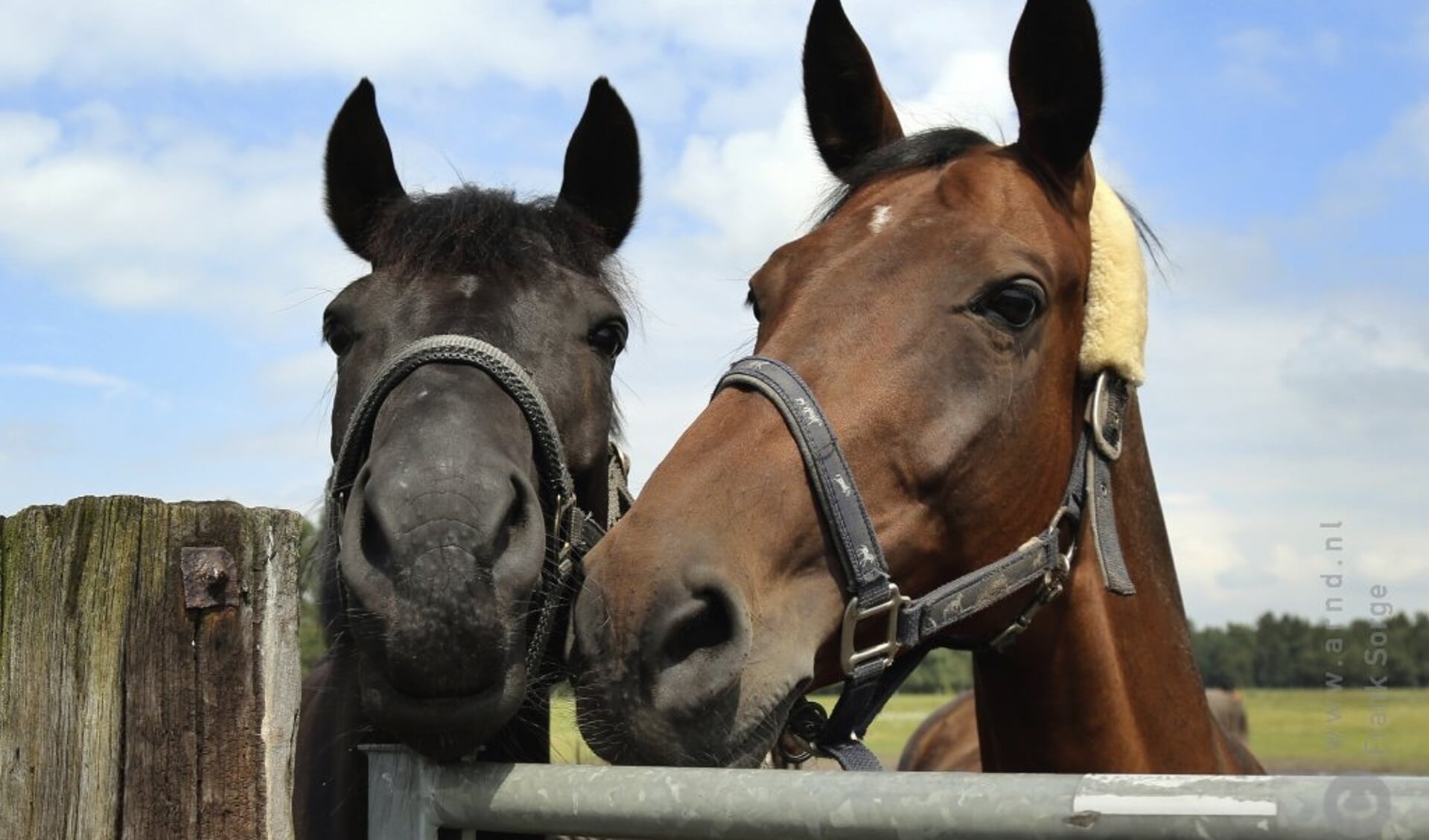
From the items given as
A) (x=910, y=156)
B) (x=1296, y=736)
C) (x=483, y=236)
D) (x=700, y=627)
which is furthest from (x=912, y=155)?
(x=1296, y=736)

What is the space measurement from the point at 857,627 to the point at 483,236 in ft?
5.82

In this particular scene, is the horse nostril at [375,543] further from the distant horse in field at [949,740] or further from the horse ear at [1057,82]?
the distant horse in field at [949,740]

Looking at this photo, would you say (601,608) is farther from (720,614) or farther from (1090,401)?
(1090,401)

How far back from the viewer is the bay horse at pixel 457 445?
2568mm

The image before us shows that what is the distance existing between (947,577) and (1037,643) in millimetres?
439

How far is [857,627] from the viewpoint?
2.62 m

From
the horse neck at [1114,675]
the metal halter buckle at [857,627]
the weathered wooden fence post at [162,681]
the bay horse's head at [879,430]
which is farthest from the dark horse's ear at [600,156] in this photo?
the weathered wooden fence post at [162,681]

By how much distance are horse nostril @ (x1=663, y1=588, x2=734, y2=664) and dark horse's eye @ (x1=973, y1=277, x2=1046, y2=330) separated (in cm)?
98

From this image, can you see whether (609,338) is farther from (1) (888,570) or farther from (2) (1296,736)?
(2) (1296,736)

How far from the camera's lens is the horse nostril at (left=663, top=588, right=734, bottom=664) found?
227 cm

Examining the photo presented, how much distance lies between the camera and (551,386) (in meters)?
3.51

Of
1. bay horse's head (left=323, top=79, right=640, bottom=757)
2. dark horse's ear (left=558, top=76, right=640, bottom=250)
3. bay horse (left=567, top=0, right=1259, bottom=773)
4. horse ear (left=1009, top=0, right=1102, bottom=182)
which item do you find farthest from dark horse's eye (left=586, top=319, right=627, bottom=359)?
horse ear (left=1009, top=0, right=1102, bottom=182)

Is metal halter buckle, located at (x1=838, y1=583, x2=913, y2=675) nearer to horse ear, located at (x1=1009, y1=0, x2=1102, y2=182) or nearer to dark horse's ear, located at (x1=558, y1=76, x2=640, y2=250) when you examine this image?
horse ear, located at (x1=1009, y1=0, x2=1102, y2=182)

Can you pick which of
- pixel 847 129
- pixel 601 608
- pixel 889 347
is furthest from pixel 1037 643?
pixel 847 129
